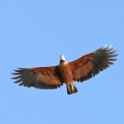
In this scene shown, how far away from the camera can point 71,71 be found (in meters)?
25.0

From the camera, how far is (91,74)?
2508cm

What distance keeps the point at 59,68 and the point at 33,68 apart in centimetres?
158

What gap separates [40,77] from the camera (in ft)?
83.9

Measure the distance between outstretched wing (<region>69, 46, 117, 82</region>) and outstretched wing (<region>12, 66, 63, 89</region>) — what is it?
102cm

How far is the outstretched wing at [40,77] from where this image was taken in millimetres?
25234

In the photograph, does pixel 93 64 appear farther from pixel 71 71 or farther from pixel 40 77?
pixel 40 77

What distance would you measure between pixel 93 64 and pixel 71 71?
4.35 ft

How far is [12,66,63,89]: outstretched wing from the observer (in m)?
25.2

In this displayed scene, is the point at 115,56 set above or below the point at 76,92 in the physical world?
above

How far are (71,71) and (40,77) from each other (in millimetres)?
1891

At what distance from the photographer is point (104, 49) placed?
2528 centimetres

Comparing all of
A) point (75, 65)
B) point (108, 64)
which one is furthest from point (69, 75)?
point (108, 64)

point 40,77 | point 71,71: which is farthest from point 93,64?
point 40,77

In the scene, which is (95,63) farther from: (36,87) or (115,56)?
(36,87)
